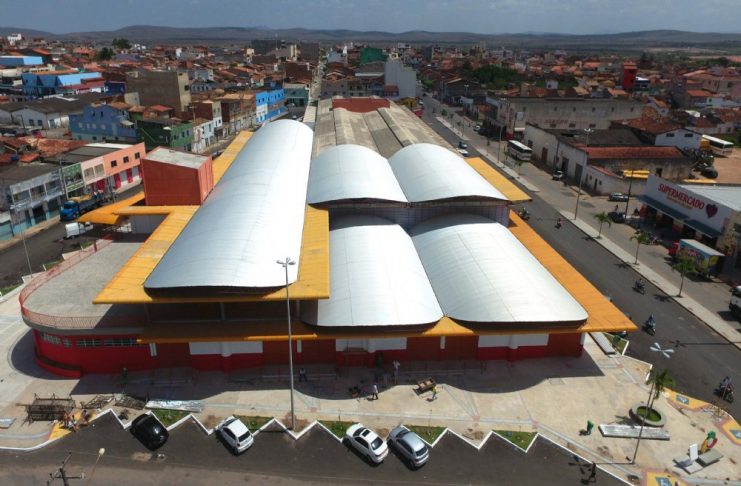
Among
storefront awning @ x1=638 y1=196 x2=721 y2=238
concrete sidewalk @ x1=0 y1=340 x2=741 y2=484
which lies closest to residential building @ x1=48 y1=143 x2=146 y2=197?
concrete sidewalk @ x1=0 y1=340 x2=741 y2=484

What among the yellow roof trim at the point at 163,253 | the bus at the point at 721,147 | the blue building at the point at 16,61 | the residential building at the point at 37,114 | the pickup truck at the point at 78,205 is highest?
the blue building at the point at 16,61

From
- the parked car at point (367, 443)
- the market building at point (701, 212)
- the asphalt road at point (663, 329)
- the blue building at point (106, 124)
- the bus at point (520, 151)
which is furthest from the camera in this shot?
the bus at point (520, 151)

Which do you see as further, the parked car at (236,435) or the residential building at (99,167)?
the residential building at (99,167)

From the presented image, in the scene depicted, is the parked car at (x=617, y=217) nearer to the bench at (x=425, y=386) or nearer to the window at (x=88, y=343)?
the bench at (x=425, y=386)

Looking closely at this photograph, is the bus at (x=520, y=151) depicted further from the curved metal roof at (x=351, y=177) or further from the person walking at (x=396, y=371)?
the person walking at (x=396, y=371)

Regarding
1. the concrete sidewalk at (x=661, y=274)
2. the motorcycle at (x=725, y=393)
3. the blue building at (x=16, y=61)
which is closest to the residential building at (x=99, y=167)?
the concrete sidewalk at (x=661, y=274)

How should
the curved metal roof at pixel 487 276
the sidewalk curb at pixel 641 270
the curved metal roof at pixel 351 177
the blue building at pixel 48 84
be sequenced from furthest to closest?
the blue building at pixel 48 84, the curved metal roof at pixel 351 177, the sidewalk curb at pixel 641 270, the curved metal roof at pixel 487 276

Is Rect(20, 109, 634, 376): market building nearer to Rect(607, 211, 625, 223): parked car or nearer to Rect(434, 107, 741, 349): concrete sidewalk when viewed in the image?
Rect(434, 107, 741, 349): concrete sidewalk

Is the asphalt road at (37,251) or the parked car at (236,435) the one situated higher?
the asphalt road at (37,251)
